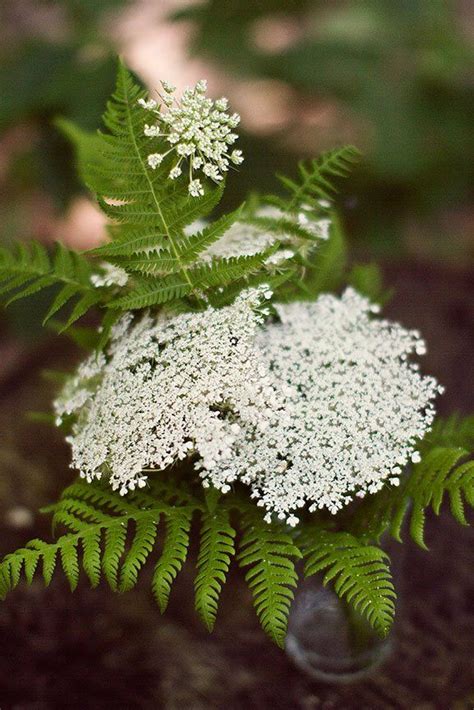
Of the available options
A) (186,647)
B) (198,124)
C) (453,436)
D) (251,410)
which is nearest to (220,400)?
(251,410)

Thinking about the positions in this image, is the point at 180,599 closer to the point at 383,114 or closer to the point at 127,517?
the point at 127,517

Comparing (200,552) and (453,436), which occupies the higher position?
(453,436)

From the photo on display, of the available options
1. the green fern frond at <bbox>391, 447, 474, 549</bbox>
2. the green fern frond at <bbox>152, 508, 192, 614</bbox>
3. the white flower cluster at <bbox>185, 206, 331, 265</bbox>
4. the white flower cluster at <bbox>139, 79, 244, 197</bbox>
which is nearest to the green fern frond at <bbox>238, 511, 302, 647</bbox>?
the green fern frond at <bbox>152, 508, 192, 614</bbox>

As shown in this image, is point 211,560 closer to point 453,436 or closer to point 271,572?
point 271,572

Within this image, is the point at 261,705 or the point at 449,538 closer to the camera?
the point at 261,705

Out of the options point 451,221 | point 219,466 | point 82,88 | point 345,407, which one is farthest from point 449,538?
point 451,221

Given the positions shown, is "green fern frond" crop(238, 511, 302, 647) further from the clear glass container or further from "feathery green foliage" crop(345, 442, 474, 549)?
the clear glass container

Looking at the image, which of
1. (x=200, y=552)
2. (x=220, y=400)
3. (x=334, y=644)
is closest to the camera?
(x=220, y=400)
